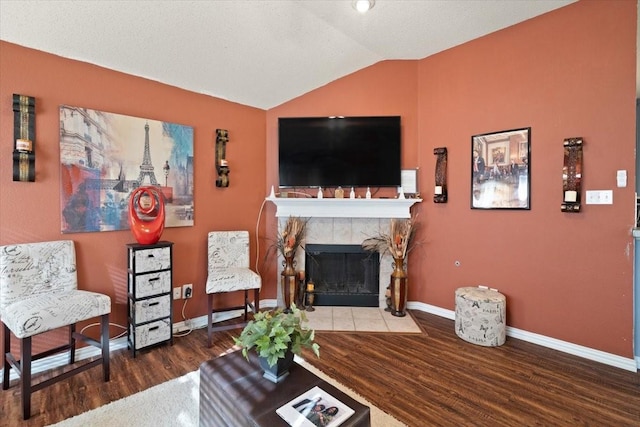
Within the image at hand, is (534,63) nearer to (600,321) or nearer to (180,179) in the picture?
(600,321)

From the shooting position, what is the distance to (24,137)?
2.12m

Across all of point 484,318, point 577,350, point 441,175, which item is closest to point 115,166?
point 441,175

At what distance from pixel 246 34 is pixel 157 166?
1.44 meters

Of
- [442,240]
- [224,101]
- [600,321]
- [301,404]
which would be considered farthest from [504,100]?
[301,404]

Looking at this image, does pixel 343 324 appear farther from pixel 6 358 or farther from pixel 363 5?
pixel 363 5

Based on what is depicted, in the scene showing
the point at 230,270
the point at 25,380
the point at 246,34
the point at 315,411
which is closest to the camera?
the point at 315,411

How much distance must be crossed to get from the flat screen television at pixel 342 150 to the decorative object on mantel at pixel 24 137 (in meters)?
2.13

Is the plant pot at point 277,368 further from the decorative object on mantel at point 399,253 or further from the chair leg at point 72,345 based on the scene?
the decorative object on mantel at point 399,253

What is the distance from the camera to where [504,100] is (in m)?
2.82

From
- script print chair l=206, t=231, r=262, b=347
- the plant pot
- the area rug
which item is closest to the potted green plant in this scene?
the plant pot

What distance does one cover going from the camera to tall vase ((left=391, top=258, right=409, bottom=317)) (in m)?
3.26

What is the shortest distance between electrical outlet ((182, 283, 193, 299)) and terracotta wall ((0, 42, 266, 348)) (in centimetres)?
6

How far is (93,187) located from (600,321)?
14.0 feet

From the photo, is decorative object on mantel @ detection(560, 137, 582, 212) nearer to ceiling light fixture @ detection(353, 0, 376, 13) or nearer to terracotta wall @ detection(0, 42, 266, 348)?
ceiling light fixture @ detection(353, 0, 376, 13)
